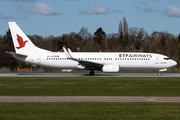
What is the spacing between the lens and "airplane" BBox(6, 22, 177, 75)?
40.0 meters

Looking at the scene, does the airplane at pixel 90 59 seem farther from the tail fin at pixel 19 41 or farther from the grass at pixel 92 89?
the grass at pixel 92 89

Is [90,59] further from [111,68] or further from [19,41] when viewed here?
[19,41]
